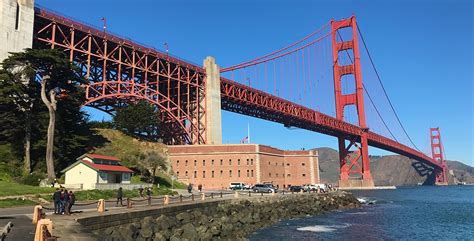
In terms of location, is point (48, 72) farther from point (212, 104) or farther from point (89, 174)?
point (212, 104)

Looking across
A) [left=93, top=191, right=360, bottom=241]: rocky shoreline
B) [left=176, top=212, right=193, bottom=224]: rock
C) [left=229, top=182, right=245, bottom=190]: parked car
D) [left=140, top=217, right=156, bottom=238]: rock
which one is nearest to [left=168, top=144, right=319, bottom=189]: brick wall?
[left=229, top=182, right=245, bottom=190]: parked car

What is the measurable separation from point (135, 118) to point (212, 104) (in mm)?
20086

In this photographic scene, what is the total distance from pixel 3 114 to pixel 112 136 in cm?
2177

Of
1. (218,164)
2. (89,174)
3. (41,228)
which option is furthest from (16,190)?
(218,164)

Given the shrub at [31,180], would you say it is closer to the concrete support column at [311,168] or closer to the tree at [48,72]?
the tree at [48,72]

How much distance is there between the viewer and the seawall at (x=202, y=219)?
21.1 m

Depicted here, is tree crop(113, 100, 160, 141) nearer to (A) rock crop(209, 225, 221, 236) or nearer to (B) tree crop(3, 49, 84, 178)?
(B) tree crop(3, 49, 84, 178)

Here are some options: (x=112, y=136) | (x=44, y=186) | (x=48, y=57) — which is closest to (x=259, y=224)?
(x=44, y=186)

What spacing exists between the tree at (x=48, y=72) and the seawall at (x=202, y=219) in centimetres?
2017

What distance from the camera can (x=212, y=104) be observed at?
85188 millimetres

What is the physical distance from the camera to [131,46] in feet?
234

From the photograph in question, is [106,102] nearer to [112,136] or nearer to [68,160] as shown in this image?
[112,136]

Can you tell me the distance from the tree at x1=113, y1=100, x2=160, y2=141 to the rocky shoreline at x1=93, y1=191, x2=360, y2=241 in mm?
31486

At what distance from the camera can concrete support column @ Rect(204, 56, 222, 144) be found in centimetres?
8469
